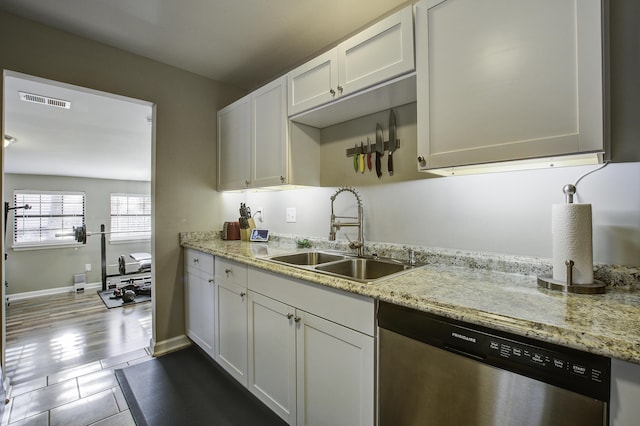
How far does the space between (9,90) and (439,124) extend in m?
3.36

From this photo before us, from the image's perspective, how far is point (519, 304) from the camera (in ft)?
2.92

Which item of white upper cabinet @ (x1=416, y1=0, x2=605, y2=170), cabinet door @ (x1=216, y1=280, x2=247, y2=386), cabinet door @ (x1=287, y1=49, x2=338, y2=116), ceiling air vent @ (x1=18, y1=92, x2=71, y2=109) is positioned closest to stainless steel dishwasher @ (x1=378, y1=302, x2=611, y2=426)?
white upper cabinet @ (x1=416, y1=0, x2=605, y2=170)

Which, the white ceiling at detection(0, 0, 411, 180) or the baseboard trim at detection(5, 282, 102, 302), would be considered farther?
the baseboard trim at detection(5, 282, 102, 302)

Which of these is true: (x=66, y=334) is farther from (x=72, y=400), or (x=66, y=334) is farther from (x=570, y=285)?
(x=570, y=285)

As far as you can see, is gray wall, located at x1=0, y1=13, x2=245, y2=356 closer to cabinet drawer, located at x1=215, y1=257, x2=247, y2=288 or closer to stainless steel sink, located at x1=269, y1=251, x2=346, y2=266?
cabinet drawer, located at x1=215, y1=257, x2=247, y2=288

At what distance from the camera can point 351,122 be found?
6.55 feet

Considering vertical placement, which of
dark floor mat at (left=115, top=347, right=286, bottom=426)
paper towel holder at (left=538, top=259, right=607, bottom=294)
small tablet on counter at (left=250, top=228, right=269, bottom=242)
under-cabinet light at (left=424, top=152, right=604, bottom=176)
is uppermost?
under-cabinet light at (left=424, top=152, right=604, bottom=176)

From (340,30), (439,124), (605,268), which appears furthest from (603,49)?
(340,30)

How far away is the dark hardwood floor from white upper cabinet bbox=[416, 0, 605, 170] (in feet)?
10.2

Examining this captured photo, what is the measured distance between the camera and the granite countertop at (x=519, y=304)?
0.67m

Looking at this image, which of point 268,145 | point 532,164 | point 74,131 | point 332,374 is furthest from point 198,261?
point 74,131

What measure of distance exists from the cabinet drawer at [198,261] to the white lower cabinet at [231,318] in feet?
0.44

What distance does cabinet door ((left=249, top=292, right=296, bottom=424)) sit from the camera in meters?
1.43

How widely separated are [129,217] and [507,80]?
7.95 metres
